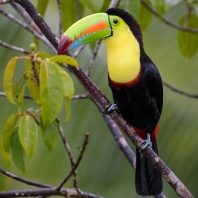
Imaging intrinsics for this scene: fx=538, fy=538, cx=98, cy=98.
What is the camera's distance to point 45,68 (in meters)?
1.74

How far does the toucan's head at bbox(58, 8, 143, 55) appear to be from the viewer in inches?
83.7

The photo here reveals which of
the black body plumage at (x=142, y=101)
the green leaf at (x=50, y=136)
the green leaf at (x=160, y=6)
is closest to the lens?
the green leaf at (x=50, y=136)

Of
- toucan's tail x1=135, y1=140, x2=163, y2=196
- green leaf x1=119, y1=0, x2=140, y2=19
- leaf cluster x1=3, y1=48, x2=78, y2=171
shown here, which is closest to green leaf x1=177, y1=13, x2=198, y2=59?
green leaf x1=119, y1=0, x2=140, y2=19

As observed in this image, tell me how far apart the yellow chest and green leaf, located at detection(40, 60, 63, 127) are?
0.70m

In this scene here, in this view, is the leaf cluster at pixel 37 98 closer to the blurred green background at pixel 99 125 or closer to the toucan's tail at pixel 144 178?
the toucan's tail at pixel 144 178

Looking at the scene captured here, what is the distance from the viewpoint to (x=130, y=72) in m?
2.43

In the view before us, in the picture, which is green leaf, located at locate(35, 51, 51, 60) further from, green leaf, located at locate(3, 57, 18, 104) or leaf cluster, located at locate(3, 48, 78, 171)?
green leaf, located at locate(3, 57, 18, 104)

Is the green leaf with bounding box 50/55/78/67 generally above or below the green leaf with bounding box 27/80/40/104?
above

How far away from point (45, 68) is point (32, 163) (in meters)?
1.97

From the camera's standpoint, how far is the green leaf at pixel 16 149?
2.04m

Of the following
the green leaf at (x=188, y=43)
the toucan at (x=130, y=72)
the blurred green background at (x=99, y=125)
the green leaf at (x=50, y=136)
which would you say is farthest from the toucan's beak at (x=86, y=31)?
the blurred green background at (x=99, y=125)

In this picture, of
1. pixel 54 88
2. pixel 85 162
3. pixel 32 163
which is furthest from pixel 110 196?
pixel 54 88

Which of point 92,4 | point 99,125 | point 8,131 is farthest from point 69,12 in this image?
point 8,131

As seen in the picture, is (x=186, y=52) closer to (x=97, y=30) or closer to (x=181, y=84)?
(x=181, y=84)
